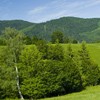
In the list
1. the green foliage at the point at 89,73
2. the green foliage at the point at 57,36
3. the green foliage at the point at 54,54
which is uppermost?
the green foliage at the point at 57,36

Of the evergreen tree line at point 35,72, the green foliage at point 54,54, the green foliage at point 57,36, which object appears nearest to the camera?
the evergreen tree line at point 35,72

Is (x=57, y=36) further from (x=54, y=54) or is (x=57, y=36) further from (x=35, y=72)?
(x=35, y=72)

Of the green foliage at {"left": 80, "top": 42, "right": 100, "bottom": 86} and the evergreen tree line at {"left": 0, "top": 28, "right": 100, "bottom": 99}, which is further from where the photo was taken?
the green foliage at {"left": 80, "top": 42, "right": 100, "bottom": 86}

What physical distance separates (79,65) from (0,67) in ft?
142

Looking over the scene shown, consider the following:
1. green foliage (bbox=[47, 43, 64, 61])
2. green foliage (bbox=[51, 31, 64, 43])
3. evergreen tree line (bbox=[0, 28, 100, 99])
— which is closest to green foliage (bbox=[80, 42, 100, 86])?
evergreen tree line (bbox=[0, 28, 100, 99])

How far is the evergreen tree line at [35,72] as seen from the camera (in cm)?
7162

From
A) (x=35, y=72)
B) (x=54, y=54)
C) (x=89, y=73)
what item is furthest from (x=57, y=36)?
(x=35, y=72)

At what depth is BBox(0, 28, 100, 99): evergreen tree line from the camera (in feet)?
235

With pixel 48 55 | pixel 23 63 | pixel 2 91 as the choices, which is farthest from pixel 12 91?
pixel 48 55

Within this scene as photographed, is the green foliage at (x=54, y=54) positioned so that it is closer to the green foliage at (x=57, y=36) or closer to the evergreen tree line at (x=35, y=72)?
the evergreen tree line at (x=35, y=72)

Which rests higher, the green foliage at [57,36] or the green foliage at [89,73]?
the green foliage at [57,36]

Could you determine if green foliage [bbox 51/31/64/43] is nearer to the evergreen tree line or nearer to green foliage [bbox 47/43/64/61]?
green foliage [bbox 47/43/64/61]

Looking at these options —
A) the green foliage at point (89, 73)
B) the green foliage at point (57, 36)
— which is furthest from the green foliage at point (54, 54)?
the green foliage at point (57, 36)

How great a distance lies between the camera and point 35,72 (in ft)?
272
